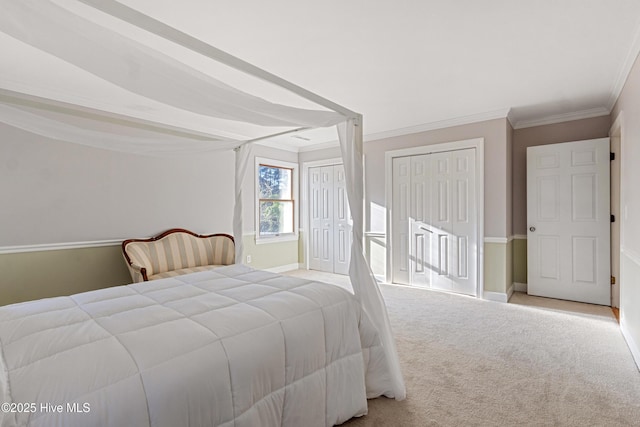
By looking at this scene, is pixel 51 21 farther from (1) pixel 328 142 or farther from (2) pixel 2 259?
(1) pixel 328 142

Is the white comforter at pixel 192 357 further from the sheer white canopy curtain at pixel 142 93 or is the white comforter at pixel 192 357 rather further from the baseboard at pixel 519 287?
the baseboard at pixel 519 287

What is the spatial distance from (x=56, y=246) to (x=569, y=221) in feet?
19.9

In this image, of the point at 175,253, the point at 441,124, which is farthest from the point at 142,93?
the point at 441,124

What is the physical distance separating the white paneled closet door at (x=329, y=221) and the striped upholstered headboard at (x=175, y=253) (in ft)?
7.03

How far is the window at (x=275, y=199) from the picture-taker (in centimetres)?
568

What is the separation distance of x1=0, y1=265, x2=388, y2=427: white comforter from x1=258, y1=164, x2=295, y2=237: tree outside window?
358 centimetres

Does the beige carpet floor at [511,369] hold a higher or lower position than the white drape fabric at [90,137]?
lower

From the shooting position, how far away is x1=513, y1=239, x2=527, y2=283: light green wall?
15.1 feet

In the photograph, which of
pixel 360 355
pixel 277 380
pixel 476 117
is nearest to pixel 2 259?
pixel 277 380

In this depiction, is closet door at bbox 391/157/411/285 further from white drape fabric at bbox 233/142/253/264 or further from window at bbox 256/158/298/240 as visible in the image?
white drape fabric at bbox 233/142/253/264

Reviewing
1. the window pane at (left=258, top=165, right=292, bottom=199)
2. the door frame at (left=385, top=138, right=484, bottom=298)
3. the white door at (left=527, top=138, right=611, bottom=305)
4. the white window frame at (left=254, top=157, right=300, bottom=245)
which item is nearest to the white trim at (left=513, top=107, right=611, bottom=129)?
the white door at (left=527, top=138, right=611, bottom=305)

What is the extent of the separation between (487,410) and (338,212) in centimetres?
420

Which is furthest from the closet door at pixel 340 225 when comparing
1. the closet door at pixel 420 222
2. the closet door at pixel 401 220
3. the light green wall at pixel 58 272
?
the light green wall at pixel 58 272

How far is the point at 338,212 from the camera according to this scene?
231 inches
